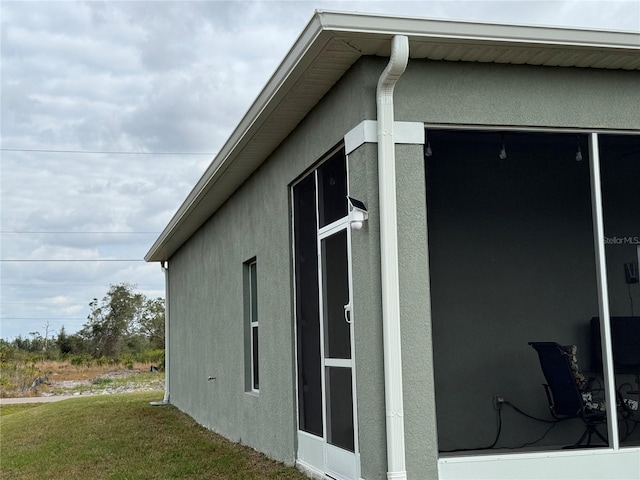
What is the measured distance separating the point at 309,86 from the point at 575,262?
12.7ft

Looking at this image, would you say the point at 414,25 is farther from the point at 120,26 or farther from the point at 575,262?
the point at 120,26

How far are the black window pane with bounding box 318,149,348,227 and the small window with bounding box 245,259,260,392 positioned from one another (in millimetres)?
2661

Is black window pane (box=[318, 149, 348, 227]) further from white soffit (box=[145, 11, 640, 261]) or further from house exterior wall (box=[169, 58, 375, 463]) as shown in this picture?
white soffit (box=[145, 11, 640, 261])

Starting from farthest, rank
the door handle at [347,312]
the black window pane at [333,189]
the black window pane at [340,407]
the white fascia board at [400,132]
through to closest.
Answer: the black window pane at [333,189] < the black window pane at [340,407] < the door handle at [347,312] < the white fascia board at [400,132]

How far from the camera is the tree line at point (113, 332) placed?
3997cm

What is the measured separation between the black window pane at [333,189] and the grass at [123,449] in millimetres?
2226

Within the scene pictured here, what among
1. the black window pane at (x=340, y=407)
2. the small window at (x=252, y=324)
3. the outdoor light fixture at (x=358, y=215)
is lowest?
the black window pane at (x=340, y=407)

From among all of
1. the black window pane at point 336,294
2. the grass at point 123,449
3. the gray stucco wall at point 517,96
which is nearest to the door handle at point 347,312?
the black window pane at point 336,294

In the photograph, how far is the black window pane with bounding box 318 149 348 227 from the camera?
19.6 feet

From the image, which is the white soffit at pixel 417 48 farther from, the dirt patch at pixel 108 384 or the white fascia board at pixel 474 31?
the dirt patch at pixel 108 384

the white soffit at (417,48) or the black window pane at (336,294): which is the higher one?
the white soffit at (417,48)

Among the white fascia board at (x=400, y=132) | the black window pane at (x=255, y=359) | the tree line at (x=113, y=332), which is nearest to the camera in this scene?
the white fascia board at (x=400, y=132)

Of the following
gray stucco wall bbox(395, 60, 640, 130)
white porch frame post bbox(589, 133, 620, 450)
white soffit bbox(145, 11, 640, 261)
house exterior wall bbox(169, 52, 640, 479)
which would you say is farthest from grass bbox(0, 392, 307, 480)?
gray stucco wall bbox(395, 60, 640, 130)

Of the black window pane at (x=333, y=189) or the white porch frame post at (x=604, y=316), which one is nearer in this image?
the white porch frame post at (x=604, y=316)
